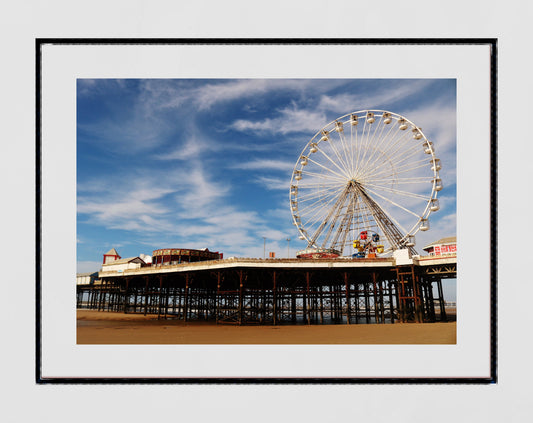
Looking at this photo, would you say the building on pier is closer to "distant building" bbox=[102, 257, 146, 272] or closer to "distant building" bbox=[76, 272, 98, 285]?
"distant building" bbox=[102, 257, 146, 272]

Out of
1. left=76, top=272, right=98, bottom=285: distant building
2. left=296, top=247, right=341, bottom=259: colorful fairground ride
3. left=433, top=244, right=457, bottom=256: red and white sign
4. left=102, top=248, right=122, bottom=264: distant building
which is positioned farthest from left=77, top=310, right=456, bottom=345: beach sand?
left=76, top=272, right=98, bottom=285: distant building

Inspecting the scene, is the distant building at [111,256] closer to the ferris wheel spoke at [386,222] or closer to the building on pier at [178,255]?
the building on pier at [178,255]

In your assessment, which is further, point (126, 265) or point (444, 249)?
point (126, 265)

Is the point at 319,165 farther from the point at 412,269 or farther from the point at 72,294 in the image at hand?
the point at 72,294

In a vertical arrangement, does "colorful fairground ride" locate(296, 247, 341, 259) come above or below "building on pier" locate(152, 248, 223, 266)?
above

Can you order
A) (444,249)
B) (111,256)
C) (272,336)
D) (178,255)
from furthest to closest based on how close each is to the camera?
(111,256)
(178,255)
(444,249)
(272,336)

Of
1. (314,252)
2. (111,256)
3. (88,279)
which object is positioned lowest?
(88,279)

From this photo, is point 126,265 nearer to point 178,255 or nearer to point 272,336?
point 178,255

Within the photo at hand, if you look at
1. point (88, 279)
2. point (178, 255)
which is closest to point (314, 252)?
point (178, 255)

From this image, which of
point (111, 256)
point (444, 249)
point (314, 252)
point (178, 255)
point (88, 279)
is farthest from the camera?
point (88, 279)

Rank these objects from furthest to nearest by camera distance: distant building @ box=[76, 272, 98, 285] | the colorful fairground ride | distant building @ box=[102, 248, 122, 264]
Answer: distant building @ box=[76, 272, 98, 285]
distant building @ box=[102, 248, 122, 264]
the colorful fairground ride

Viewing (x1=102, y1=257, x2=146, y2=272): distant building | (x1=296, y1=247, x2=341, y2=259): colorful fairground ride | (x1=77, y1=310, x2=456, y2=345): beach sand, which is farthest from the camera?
(x1=102, y1=257, x2=146, y2=272): distant building

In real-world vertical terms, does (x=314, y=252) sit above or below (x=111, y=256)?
above
